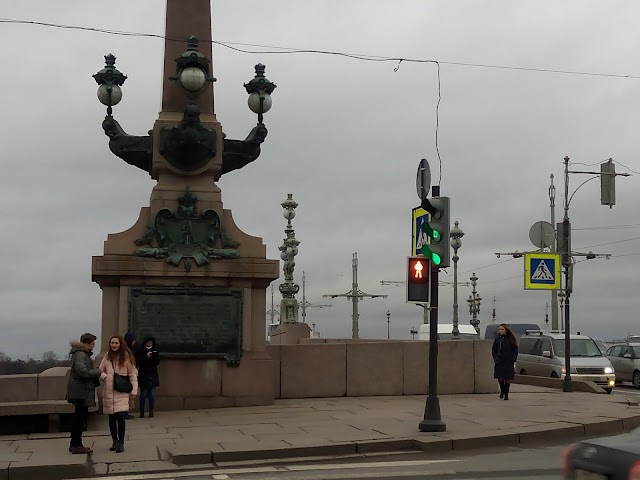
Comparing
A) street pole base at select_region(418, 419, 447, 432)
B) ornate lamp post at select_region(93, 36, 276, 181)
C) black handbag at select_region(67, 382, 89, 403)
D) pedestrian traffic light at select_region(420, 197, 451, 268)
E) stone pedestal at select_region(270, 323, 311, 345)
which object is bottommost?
street pole base at select_region(418, 419, 447, 432)

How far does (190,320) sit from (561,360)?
13.3 m

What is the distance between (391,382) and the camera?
19.6 metres

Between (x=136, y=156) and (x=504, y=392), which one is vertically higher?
(x=136, y=156)

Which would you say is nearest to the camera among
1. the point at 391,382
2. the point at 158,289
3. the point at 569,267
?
the point at 158,289

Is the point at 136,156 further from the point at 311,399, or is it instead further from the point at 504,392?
the point at 504,392

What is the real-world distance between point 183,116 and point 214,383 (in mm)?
5155

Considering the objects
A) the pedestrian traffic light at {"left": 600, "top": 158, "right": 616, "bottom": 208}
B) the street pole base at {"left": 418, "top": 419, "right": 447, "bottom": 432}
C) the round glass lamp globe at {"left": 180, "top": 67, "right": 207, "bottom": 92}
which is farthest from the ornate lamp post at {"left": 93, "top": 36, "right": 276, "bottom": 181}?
the pedestrian traffic light at {"left": 600, "top": 158, "right": 616, "bottom": 208}

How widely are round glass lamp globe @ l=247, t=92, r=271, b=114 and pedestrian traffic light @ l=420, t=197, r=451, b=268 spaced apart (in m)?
5.84

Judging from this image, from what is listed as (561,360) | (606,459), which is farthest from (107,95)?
(561,360)

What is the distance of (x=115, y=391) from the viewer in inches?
456

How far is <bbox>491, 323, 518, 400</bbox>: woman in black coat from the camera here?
1850 cm

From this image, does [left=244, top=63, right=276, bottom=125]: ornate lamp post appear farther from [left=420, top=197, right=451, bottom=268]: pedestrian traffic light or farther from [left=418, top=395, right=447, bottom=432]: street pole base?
[left=418, top=395, right=447, bottom=432]: street pole base

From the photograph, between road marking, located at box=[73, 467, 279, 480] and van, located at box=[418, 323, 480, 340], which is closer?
road marking, located at box=[73, 467, 279, 480]

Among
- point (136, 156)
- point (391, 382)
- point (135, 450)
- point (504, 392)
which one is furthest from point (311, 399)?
point (135, 450)
